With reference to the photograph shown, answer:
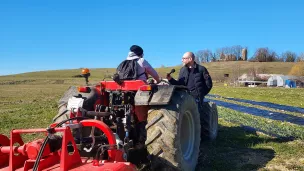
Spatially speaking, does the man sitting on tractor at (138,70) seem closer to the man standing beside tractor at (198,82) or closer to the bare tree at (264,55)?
the man standing beside tractor at (198,82)

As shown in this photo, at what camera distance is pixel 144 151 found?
17.9 feet

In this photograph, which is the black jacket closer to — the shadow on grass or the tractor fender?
the shadow on grass

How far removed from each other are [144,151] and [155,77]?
1267 mm

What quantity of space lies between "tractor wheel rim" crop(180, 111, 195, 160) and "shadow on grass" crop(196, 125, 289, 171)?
1.39 feet

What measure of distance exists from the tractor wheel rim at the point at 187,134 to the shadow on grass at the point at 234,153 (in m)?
0.42

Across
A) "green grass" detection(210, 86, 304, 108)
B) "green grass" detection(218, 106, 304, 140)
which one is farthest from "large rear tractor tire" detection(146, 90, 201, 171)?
"green grass" detection(210, 86, 304, 108)

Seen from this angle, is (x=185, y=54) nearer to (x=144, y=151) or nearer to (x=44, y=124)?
(x=144, y=151)

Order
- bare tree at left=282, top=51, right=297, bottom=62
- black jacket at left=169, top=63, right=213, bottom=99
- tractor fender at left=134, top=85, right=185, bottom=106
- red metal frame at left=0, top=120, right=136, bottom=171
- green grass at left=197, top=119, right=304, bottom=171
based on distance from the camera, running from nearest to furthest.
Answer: red metal frame at left=0, top=120, right=136, bottom=171
tractor fender at left=134, top=85, right=185, bottom=106
green grass at left=197, top=119, right=304, bottom=171
black jacket at left=169, top=63, right=213, bottom=99
bare tree at left=282, top=51, right=297, bottom=62

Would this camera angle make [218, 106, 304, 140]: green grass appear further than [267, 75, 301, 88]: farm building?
No

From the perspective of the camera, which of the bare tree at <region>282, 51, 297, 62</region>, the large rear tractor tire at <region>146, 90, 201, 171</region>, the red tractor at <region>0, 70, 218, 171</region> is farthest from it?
the bare tree at <region>282, 51, 297, 62</region>

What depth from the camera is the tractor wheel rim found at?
216 inches

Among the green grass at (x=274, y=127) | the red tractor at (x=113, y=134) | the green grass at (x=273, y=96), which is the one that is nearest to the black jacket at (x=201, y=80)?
the red tractor at (x=113, y=134)

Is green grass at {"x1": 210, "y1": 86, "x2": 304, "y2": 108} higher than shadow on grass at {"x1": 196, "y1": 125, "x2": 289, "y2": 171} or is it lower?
lower

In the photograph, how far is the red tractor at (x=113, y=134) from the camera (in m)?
3.63
